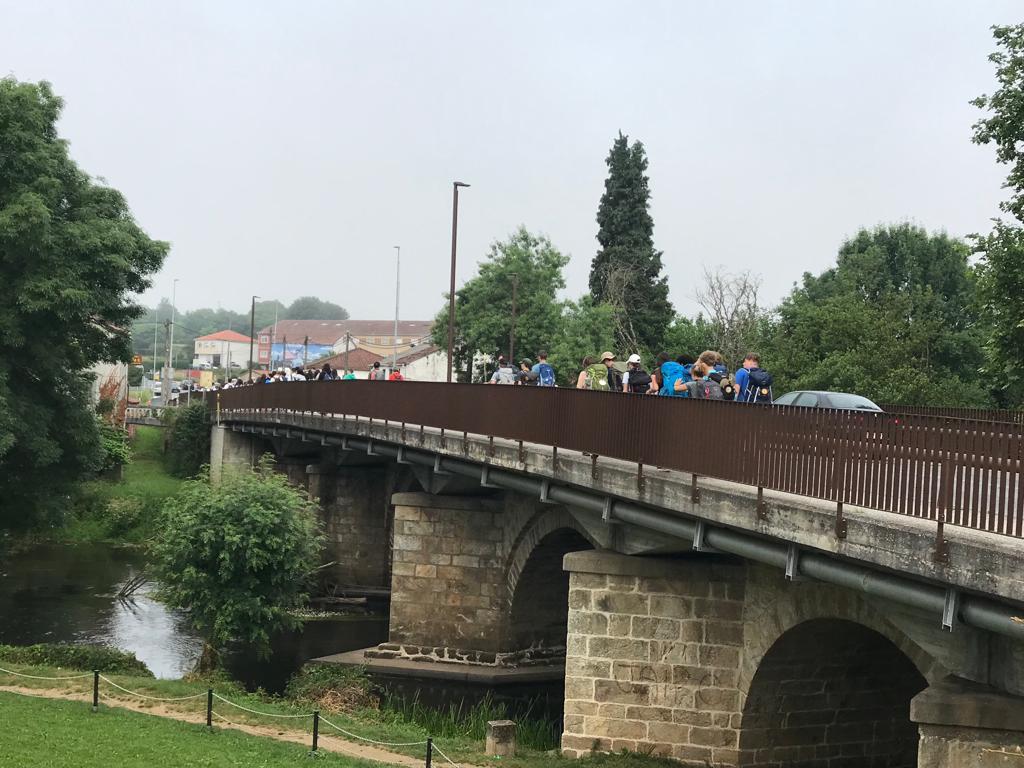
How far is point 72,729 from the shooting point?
1775 cm

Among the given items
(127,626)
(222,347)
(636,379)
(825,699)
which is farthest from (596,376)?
(222,347)

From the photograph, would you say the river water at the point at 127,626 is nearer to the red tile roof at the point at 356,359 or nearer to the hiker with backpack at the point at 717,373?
the hiker with backpack at the point at 717,373

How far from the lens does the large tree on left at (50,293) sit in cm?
2711

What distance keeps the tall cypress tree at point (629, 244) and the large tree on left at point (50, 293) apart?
3631cm

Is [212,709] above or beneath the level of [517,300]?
beneath

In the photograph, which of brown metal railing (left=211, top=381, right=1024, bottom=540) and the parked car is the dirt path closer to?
brown metal railing (left=211, top=381, right=1024, bottom=540)

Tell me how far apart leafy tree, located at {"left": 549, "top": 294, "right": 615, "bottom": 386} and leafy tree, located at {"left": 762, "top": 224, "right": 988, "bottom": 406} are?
7954 millimetres

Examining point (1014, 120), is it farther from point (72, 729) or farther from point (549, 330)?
point (549, 330)

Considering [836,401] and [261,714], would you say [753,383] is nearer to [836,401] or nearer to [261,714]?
[836,401]

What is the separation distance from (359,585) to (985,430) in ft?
108

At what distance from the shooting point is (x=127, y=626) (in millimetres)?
32969

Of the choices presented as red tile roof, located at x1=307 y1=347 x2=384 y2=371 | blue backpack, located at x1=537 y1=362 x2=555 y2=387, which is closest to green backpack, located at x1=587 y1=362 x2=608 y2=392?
blue backpack, located at x1=537 y1=362 x2=555 y2=387

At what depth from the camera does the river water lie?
28.5 metres

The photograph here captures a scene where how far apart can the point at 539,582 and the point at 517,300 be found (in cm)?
3459
